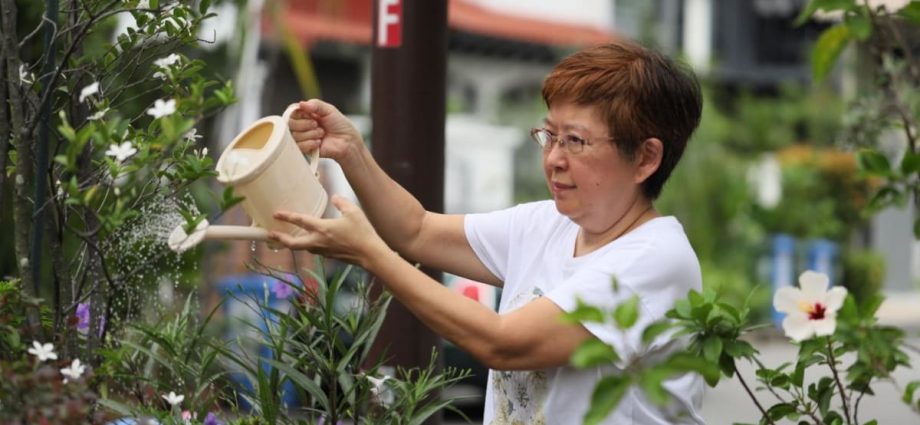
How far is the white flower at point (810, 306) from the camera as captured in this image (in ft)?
6.50

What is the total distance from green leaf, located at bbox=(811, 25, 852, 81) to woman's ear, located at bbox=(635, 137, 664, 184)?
0.28 metres

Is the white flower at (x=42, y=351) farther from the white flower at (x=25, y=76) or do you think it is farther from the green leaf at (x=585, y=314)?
the green leaf at (x=585, y=314)

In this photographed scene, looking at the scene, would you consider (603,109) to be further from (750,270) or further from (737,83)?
(737,83)

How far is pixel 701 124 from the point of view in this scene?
52.4 feet

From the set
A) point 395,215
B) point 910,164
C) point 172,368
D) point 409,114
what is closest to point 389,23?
point 409,114

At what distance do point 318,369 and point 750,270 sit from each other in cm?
1281

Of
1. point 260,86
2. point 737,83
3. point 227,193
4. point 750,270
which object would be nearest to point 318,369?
point 227,193

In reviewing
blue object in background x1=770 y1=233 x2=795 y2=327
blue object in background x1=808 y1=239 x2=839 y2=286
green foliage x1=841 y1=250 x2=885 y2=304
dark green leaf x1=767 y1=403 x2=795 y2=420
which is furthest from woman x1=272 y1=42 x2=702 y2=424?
green foliage x1=841 y1=250 x2=885 y2=304

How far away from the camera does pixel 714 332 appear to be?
2.06 m

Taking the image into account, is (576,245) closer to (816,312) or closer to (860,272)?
(816,312)

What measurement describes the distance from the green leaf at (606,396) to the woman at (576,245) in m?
0.48

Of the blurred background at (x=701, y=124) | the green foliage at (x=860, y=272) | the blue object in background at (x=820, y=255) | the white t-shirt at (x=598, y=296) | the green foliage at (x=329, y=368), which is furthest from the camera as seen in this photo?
the green foliage at (x=860, y=272)

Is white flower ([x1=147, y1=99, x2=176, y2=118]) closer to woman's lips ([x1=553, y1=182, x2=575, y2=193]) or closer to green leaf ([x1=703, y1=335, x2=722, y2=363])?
A: woman's lips ([x1=553, y1=182, x2=575, y2=193])

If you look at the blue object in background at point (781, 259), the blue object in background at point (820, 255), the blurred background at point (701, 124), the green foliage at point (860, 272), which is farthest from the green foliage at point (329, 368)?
the green foliage at point (860, 272)
